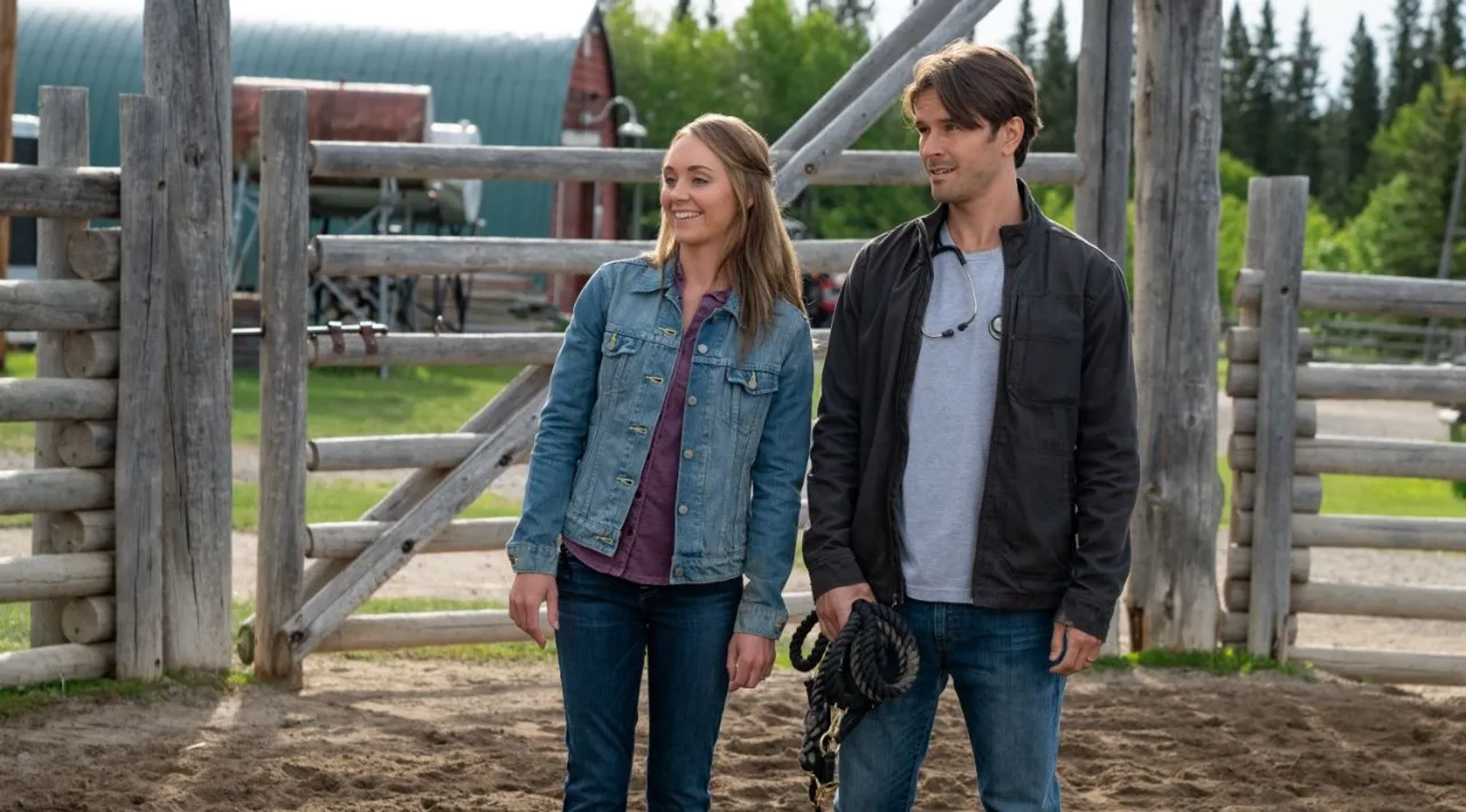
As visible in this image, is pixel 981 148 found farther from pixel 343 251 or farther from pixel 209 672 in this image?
pixel 209 672

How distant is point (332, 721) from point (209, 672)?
0.65 m

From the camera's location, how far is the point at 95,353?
6.32m

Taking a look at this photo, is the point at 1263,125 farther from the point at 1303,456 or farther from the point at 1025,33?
the point at 1303,456

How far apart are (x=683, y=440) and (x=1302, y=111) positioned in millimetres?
90501

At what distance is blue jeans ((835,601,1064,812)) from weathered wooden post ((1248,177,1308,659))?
170 inches

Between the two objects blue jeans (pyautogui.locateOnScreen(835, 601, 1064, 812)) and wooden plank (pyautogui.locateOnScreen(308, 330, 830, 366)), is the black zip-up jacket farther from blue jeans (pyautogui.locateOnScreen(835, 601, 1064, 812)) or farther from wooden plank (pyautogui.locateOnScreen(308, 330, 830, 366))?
wooden plank (pyautogui.locateOnScreen(308, 330, 830, 366))

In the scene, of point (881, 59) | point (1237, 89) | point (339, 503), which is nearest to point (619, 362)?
point (881, 59)

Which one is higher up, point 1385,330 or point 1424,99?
point 1424,99

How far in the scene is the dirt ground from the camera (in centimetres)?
529

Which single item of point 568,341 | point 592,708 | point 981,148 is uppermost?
point 981,148

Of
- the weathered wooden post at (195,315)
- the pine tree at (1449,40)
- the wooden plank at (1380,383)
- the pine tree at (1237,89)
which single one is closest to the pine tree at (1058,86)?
the pine tree at (1237,89)

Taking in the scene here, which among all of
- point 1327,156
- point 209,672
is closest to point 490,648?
point 209,672

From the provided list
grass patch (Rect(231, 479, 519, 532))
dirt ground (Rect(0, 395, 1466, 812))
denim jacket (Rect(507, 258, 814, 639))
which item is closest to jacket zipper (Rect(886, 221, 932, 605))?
denim jacket (Rect(507, 258, 814, 639))

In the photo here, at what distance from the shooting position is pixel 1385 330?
3984 centimetres
